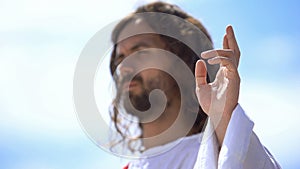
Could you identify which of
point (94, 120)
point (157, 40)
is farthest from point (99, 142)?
point (157, 40)

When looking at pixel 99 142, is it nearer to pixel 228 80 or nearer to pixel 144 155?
pixel 144 155

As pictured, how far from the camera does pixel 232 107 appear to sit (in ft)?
3.25

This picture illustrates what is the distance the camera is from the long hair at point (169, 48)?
1.29 metres

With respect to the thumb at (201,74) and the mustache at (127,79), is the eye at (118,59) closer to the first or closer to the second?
the mustache at (127,79)

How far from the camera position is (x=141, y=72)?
1.26 metres

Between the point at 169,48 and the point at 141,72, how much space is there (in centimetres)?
10

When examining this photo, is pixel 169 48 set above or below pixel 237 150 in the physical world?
above

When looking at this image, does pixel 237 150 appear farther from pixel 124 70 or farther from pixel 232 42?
pixel 124 70

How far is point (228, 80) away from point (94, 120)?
341mm

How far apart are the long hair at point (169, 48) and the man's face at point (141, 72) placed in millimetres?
33

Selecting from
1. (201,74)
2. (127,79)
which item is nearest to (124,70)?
(127,79)

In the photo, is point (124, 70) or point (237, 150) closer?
point (237, 150)

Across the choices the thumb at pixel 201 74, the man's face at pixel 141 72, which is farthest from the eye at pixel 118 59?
the thumb at pixel 201 74

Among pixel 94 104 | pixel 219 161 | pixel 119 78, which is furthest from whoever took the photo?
pixel 119 78
